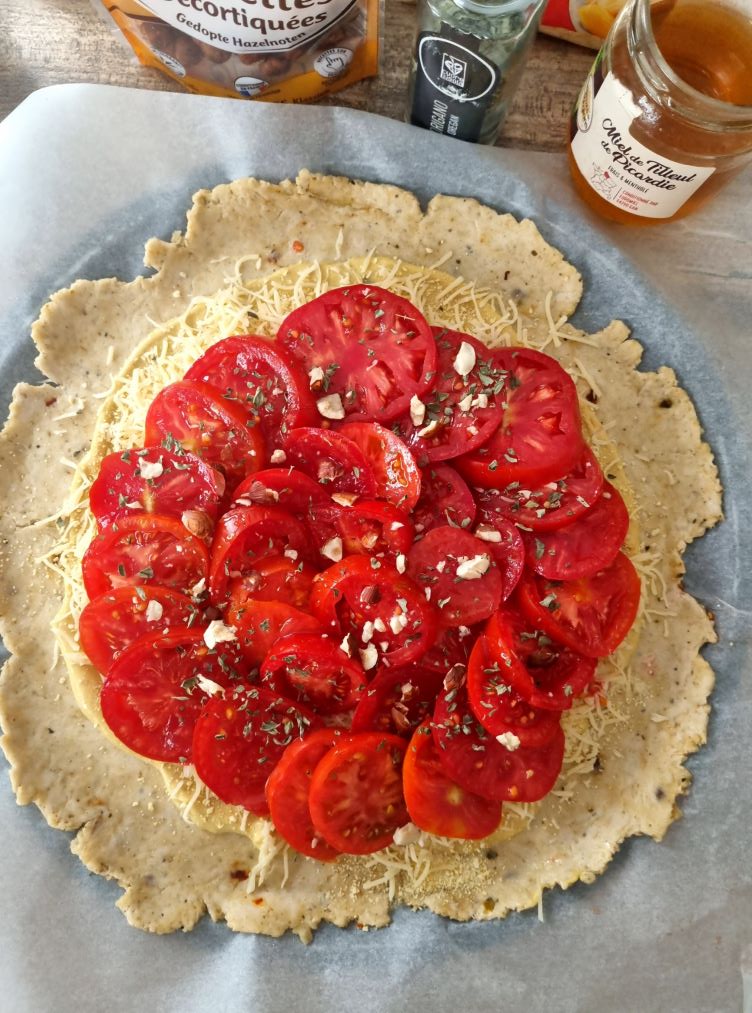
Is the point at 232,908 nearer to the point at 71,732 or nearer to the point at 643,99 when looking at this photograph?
the point at 71,732

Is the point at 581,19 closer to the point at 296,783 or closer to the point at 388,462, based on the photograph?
the point at 388,462

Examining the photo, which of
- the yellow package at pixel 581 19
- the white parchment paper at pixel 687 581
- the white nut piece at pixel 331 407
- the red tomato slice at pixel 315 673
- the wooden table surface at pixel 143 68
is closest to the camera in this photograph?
the red tomato slice at pixel 315 673

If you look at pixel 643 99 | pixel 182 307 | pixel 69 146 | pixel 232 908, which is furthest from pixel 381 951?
pixel 69 146

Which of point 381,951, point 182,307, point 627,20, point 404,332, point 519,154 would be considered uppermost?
point 627,20

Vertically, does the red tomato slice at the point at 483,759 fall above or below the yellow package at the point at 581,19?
below

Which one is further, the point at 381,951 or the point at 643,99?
the point at 381,951

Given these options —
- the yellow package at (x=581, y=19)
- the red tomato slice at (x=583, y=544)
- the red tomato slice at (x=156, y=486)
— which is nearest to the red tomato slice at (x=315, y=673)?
the red tomato slice at (x=156, y=486)

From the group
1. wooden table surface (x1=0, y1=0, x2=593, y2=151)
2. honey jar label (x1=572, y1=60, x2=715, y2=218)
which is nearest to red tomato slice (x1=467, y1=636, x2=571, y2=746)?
honey jar label (x1=572, y1=60, x2=715, y2=218)

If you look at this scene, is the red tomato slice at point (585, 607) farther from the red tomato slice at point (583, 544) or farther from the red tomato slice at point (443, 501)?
the red tomato slice at point (443, 501)
